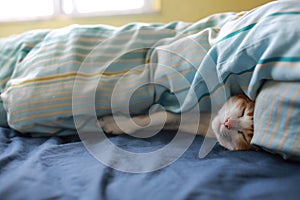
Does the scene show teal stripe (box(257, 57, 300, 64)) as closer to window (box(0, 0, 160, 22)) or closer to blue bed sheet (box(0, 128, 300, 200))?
blue bed sheet (box(0, 128, 300, 200))

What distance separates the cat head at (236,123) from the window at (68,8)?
88 centimetres

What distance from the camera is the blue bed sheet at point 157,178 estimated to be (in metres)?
0.50

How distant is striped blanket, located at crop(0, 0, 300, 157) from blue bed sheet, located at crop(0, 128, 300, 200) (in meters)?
0.05

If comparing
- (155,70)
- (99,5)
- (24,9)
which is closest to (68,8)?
(99,5)

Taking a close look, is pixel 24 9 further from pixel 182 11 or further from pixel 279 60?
pixel 279 60

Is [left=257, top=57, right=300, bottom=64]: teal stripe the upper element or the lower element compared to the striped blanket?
upper

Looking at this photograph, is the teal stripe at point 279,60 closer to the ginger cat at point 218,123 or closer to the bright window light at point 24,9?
the ginger cat at point 218,123

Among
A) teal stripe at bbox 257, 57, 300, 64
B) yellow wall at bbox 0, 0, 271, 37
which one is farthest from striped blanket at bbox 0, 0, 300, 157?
yellow wall at bbox 0, 0, 271, 37

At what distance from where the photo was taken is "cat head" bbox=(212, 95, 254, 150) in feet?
2.26

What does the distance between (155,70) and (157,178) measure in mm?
338

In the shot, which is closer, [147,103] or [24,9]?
[147,103]

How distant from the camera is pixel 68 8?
5.38 ft

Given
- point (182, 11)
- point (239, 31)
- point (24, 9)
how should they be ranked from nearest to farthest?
point (239, 31), point (182, 11), point (24, 9)

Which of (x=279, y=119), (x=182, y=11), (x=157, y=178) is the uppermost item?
(x=182, y=11)
